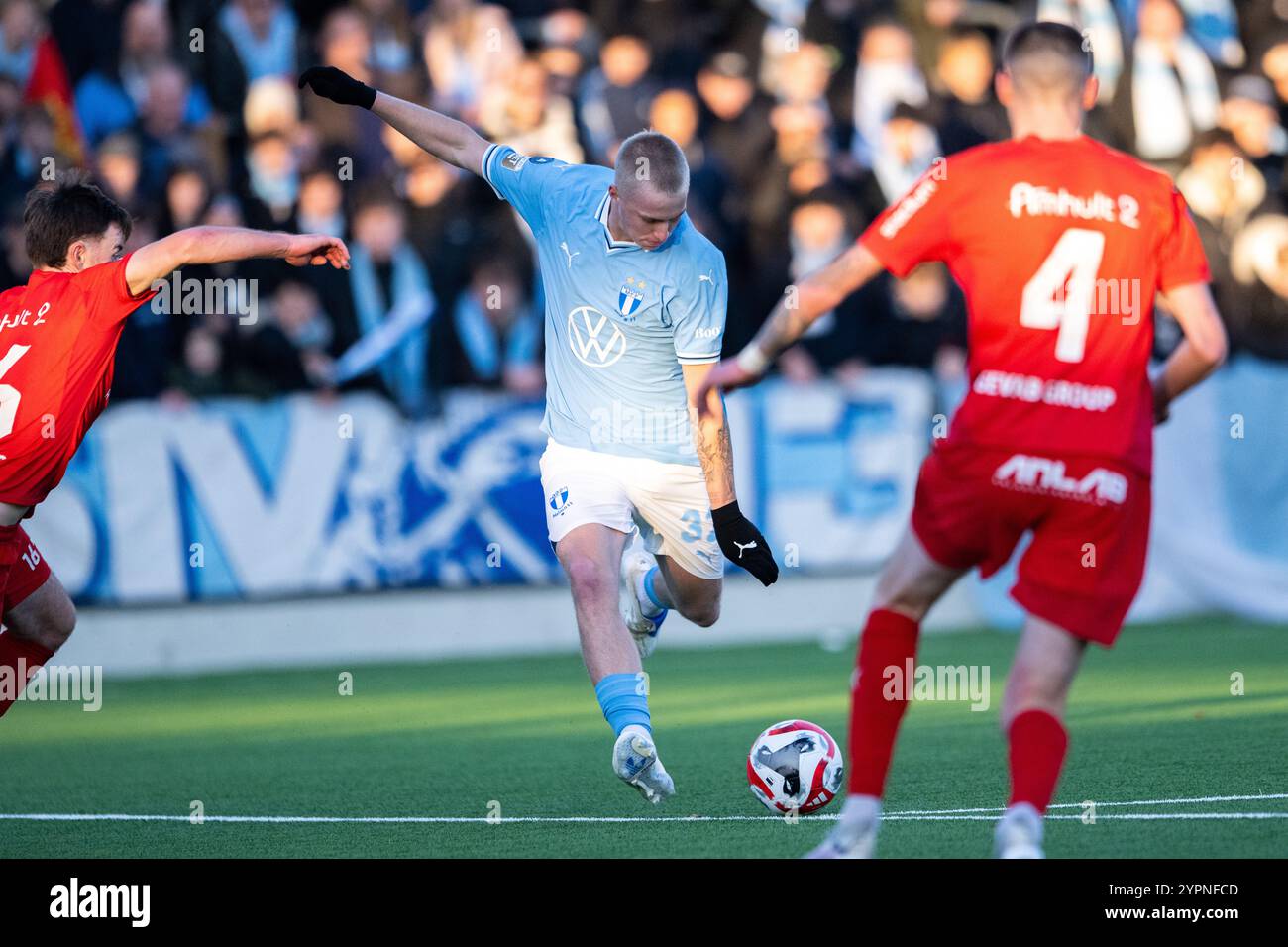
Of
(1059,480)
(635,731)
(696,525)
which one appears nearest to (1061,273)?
(1059,480)

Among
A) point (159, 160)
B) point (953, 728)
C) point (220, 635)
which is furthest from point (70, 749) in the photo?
point (159, 160)

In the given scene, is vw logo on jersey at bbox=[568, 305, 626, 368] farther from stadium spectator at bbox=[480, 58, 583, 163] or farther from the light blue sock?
stadium spectator at bbox=[480, 58, 583, 163]

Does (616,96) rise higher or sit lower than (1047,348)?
higher

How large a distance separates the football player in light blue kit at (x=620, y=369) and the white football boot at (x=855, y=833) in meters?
1.85

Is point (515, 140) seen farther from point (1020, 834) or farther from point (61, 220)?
point (1020, 834)

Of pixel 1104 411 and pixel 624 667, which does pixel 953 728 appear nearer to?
pixel 624 667

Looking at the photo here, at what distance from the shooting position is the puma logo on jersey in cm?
555

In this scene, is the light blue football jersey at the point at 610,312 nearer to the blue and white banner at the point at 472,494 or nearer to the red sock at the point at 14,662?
the red sock at the point at 14,662

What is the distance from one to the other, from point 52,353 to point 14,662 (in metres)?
1.38

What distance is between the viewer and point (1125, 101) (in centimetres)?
1644

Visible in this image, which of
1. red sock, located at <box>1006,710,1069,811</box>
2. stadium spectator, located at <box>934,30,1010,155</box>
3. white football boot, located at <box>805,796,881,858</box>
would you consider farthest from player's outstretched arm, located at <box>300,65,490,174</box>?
stadium spectator, located at <box>934,30,1010,155</box>

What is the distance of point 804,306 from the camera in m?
5.54

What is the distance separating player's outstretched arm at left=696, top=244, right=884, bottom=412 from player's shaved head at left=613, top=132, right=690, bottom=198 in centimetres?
190
